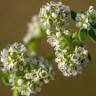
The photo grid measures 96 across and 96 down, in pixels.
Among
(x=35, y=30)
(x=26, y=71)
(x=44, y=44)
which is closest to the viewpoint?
(x=26, y=71)

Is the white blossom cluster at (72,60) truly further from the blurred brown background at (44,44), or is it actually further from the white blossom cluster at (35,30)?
the blurred brown background at (44,44)

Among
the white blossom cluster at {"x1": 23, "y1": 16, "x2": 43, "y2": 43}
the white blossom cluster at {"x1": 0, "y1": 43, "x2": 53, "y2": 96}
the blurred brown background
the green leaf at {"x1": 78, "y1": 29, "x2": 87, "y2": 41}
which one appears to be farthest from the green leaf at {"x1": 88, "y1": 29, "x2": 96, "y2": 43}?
the blurred brown background

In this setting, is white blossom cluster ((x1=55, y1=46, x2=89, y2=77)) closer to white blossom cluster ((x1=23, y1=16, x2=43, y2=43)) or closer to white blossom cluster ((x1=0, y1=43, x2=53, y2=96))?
white blossom cluster ((x1=0, y1=43, x2=53, y2=96))

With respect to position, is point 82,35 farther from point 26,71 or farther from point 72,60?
point 26,71

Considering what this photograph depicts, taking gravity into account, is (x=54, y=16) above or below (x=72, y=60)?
above

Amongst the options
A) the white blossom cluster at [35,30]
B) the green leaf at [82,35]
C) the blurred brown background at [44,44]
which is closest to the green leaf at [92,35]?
the green leaf at [82,35]

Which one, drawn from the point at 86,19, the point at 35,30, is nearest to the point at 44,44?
the point at 35,30
